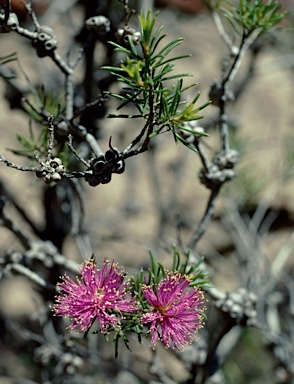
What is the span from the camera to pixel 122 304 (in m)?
0.49

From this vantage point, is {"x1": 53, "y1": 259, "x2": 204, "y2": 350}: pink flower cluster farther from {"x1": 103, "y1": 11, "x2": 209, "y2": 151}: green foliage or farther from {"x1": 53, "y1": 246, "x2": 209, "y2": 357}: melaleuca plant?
{"x1": 103, "y1": 11, "x2": 209, "y2": 151}: green foliage

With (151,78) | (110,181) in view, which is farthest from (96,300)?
(110,181)

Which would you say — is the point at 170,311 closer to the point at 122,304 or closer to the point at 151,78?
the point at 122,304

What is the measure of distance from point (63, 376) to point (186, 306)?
0.55 meters

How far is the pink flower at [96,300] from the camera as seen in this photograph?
18.8 inches

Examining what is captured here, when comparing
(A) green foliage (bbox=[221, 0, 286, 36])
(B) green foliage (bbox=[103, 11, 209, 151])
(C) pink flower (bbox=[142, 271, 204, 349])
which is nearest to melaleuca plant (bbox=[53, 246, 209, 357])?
(C) pink flower (bbox=[142, 271, 204, 349])

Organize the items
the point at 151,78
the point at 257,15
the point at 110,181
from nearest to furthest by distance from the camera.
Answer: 1. the point at 151,78
2. the point at 257,15
3. the point at 110,181

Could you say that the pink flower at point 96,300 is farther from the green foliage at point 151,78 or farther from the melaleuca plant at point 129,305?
the green foliage at point 151,78

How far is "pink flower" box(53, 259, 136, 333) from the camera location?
18.8 inches

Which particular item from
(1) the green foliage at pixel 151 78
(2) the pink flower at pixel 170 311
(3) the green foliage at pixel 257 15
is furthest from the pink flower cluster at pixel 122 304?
(3) the green foliage at pixel 257 15

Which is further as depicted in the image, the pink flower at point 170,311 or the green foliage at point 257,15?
the green foliage at point 257,15

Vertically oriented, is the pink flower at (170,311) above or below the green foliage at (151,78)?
below

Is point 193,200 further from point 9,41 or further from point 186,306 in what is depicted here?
point 186,306

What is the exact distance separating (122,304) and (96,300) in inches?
1.0
